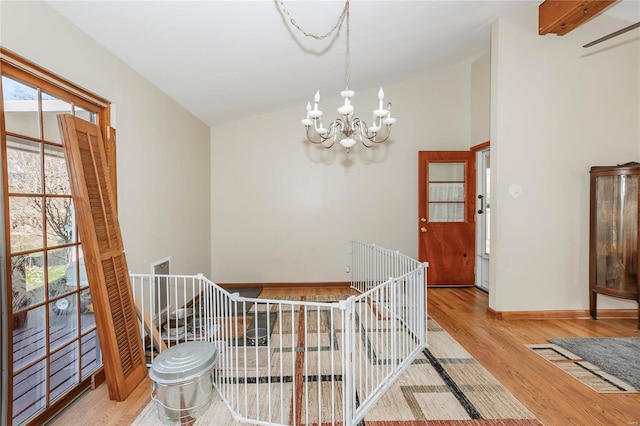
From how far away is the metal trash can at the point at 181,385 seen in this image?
1.99 metres

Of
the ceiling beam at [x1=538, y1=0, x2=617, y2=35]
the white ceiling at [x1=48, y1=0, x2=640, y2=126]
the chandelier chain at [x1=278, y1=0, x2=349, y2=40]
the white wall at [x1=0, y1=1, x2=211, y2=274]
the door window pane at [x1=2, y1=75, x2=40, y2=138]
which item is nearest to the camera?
the door window pane at [x1=2, y1=75, x2=40, y2=138]

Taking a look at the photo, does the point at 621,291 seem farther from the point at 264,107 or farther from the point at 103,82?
the point at 103,82

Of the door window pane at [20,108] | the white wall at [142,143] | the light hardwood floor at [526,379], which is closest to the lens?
the door window pane at [20,108]

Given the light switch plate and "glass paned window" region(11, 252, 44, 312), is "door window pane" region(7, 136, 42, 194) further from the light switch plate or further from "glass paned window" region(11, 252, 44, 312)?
the light switch plate

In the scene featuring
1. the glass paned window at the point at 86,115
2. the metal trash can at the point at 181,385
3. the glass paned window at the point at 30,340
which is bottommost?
the metal trash can at the point at 181,385

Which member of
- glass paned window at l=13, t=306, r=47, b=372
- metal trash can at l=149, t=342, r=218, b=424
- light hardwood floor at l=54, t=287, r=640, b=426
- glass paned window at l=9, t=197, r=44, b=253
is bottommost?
light hardwood floor at l=54, t=287, r=640, b=426

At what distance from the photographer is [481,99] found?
4883 millimetres

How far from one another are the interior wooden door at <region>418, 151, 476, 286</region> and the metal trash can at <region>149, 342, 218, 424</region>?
382cm

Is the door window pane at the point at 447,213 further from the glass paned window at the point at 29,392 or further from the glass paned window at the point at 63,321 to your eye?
the glass paned window at the point at 29,392

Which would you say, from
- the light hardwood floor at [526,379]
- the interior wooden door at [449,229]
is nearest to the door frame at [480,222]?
the interior wooden door at [449,229]

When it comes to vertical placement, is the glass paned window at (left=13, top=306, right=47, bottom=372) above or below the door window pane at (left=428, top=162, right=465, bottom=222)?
below

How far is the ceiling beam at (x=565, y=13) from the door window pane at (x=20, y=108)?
14.5 feet

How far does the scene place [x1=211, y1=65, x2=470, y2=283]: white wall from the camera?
5.17 metres

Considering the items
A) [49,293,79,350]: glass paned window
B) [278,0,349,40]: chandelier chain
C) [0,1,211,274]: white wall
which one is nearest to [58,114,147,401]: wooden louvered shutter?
[49,293,79,350]: glass paned window
